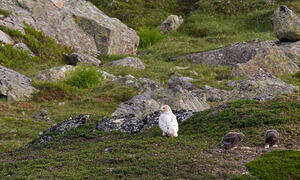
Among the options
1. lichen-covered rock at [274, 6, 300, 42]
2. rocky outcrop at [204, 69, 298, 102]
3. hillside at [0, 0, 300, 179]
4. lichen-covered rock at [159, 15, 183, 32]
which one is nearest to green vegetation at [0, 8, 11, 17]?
hillside at [0, 0, 300, 179]

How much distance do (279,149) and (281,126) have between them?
194cm

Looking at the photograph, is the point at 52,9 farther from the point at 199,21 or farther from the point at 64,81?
the point at 199,21

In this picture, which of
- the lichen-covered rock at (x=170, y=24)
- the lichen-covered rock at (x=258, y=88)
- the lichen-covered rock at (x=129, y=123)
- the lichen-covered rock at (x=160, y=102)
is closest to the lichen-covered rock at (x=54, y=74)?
the lichen-covered rock at (x=160, y=102)

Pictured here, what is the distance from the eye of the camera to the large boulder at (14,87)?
76.9 feet

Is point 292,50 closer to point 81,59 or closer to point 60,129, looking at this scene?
point 81,59

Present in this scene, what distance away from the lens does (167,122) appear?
1317cm

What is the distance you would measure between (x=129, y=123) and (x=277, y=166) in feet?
Result: 22.6

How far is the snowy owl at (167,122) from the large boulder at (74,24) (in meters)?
26.3

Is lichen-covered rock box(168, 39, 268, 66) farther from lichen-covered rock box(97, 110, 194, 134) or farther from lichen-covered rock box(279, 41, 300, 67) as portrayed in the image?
lichen-covered rock box(97, 110, 194, 134)

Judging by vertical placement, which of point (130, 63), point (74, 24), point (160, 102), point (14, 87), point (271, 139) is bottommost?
point (130, 63)

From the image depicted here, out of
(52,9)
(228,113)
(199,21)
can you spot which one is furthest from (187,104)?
(199,21)

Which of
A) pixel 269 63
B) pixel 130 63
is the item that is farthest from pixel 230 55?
pixel 130 63

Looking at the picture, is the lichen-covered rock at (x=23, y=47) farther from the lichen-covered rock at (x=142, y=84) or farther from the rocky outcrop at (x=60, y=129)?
the rocky outcrop at (x=60, y=129)

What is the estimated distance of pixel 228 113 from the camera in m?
14.9
